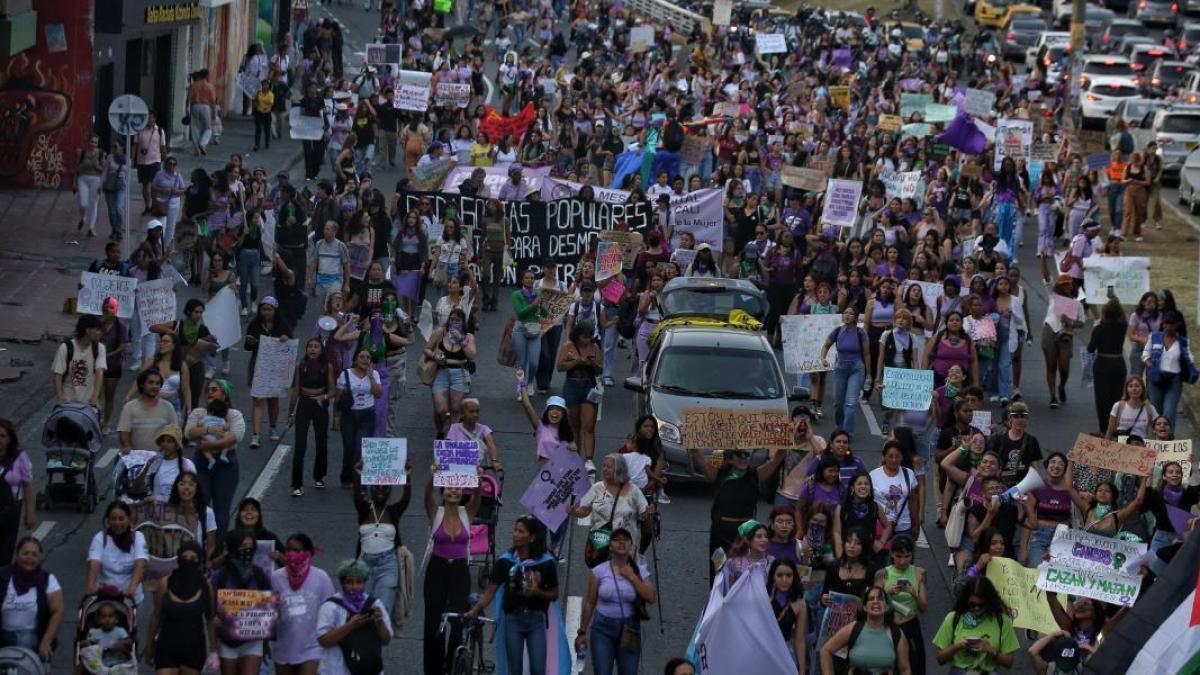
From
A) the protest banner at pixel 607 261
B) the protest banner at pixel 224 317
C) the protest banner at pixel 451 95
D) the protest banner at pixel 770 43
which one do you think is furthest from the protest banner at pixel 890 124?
the protest banner at pixel 224 317

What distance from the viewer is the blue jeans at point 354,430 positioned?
1773cm

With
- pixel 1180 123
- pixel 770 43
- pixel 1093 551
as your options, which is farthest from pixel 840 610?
pixel 770 43

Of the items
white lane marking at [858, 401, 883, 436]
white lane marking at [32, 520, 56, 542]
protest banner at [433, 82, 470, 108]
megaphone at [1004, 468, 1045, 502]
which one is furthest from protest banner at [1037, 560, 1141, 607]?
protest banner at [433, 82, 470, 108]

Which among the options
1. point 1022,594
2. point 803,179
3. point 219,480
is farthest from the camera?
point 803,179

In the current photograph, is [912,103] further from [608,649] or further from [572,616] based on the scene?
[608,649]

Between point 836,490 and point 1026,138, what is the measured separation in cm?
1891

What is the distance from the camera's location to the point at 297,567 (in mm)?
12617


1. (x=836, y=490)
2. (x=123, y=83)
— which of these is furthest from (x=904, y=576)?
(x=123, y=83)

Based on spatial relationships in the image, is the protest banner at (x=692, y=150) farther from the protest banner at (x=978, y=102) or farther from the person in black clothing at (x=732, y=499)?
the person in black clothing at (x=732, y=499)

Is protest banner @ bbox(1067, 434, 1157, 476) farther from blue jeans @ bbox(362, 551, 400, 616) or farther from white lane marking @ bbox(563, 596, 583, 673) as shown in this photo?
blue jeans @ bbox(362, 551, 400, 616)

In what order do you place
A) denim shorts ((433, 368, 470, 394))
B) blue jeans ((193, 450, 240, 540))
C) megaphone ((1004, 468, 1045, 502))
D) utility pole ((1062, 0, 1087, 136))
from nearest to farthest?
blue jeans ((193, 450, 240, 540)), megaphone ((1004, 468, 1045, 502)), denim shorts ((433, 368, 470, 394)), utility pole ((1062, 0, 1087, 136))

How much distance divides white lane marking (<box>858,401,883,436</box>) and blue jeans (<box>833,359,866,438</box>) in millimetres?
813

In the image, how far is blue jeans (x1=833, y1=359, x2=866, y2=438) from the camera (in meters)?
20.3

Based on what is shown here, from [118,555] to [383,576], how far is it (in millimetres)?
1607
